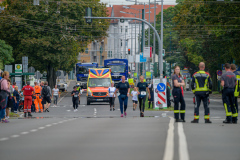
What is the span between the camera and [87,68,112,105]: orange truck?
45750 mm

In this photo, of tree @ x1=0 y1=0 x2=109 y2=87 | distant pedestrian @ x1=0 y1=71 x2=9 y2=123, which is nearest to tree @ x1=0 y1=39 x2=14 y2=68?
tree @ x1=0 y1=0 x2=109 y2=87

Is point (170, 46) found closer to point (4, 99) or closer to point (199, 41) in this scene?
point (199, 41)

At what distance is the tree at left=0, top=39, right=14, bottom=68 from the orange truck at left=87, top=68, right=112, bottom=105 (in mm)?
15543

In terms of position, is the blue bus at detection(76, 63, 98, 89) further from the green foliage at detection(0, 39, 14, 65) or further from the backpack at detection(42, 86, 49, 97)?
the backpack at detection(42, 86, 49, 97)

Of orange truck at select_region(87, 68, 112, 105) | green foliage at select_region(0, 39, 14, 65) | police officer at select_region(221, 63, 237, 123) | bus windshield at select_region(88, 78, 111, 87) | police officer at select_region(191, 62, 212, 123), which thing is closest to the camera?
police officer at select_region(191, 62, 212, 123)

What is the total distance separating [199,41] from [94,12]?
484 inches

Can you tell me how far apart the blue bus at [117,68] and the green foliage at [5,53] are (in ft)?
40.3

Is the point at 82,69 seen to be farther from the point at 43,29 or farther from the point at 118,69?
the point at 43,29

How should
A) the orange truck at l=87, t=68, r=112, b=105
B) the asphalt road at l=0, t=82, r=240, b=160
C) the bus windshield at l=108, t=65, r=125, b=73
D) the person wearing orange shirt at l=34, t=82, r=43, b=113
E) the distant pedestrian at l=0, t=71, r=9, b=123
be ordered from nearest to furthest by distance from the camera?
1. the asphalt road at l=0, t=82, r=240, b=160
2. the distant pedestrian at l=0, t=71, r=9, b=123
3. the person wearing orange shirt at l=34, t=82, r=43, b=113
4. the orange truck at l=87, t=68, r=112, b=105
5. the bus windshield at l=108, t=65, r=125, b=73

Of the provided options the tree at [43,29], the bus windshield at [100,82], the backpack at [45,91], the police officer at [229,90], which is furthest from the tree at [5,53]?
the police officer at [229,90]

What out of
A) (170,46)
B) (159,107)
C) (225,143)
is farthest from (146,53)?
(170,46)

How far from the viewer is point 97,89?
45.8 meters

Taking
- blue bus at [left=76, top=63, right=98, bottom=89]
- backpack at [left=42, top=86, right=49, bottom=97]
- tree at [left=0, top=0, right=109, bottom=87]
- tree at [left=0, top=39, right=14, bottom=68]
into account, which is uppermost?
tree at [left=0, top=0, right=109, bottom=87]

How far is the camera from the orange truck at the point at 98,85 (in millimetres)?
45750
